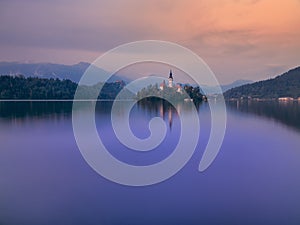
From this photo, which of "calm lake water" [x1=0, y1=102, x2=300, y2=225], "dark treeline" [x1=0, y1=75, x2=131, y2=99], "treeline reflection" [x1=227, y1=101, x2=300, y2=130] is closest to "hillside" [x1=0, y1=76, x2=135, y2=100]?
"dark treeline" [x1=0, y1=75, x2=131, y2=99]

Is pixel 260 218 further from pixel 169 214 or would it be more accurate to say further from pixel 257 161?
pixel 257 161

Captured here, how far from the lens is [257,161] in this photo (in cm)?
1413

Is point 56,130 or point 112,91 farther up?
point 112,91

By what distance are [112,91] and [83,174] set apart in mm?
132441

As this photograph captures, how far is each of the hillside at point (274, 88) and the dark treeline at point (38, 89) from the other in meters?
63.5

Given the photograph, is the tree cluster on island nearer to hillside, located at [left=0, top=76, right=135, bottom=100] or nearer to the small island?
the small island

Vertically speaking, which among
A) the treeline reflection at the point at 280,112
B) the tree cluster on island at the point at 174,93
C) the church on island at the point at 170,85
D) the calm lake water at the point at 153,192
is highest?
the church on island at the point at 170,85

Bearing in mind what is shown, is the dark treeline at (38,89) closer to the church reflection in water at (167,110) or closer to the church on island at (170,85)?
the church on island at (170,85)

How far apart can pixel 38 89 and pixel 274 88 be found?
99.6 metres

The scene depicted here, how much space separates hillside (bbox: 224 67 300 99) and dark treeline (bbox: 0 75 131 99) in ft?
208

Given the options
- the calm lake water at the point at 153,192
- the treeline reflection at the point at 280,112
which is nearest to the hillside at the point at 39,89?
the treeline reflection at the point at 280,112

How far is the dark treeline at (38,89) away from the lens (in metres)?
106

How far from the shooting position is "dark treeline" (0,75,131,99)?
106 meters

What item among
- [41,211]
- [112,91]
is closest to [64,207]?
[41,211]
